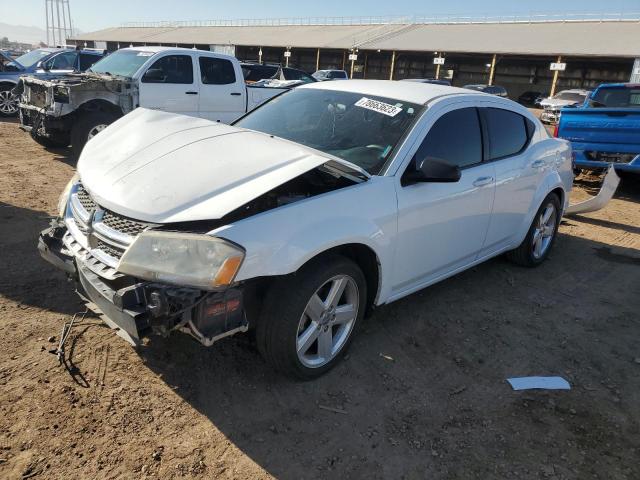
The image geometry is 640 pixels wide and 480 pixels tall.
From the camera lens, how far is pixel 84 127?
828 centimetres

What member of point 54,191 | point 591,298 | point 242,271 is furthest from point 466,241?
point 54,191

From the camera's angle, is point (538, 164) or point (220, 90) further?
point (220, 90)

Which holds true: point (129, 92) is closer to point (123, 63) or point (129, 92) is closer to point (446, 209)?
point (123, 63)

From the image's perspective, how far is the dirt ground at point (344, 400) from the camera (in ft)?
7.98

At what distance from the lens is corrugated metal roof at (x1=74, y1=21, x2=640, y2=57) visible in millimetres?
33875

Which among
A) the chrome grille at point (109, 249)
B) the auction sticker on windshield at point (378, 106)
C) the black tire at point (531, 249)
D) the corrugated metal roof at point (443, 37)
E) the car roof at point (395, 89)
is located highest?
the corrugated metal roof at point (443, 37)

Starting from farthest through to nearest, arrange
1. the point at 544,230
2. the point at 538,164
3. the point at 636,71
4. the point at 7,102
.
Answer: the point at 636,71
the point at 7,102
the point at 544,230
the point at 538,164

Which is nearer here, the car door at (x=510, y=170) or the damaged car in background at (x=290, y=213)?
the damaged car in background at (x=290, y=213)

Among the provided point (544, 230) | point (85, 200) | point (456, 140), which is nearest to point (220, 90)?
point (544, 230)

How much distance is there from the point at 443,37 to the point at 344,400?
146ft

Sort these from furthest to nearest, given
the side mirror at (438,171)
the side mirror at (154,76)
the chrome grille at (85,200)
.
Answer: the side mirror at (154,76) → the side mirror at (438,171) → the chrome grille at (85,200)

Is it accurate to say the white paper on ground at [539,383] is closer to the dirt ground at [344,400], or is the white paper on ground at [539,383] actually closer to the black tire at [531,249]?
the dirt ground at [344,400]

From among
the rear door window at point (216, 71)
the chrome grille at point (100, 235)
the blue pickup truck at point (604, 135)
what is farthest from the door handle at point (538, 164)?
the rear door window at point (216, 71)

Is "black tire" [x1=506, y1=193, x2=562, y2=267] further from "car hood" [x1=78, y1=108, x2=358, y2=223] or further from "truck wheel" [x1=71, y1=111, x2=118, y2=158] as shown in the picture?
"truck wheel" [x1=71, y1=111, x2=118, y2=158]
